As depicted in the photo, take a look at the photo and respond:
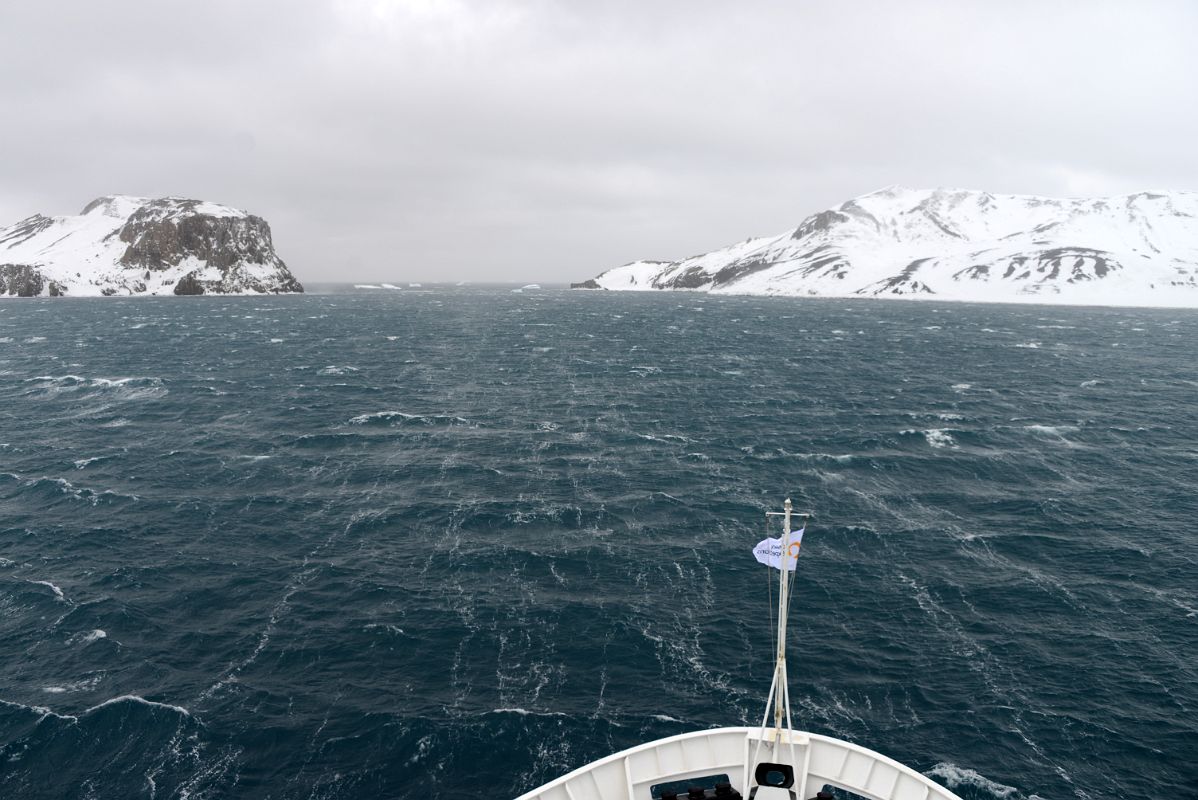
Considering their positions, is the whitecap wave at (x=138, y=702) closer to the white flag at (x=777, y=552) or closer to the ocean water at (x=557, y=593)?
A: the ocean water at (x=557, y=593)

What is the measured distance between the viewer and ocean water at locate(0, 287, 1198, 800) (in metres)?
38.0

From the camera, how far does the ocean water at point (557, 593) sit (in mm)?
37969

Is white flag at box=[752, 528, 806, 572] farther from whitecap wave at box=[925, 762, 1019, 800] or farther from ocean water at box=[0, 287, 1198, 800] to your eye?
whitecap wave at box=[925, 762, 1019, 800]

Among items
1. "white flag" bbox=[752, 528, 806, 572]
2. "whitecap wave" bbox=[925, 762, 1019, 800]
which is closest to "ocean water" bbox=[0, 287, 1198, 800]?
"whitecap wave" bbox=[925, 762, 1019, 800]

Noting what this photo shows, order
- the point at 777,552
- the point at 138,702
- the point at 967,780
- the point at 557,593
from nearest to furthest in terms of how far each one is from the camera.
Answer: the point at 777,552
the point at 967,780
the point at 138,702
the point at 557,593

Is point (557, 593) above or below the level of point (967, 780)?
above

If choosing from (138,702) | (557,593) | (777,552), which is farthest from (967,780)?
(138,702)

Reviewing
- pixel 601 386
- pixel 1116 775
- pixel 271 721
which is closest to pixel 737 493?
pixel 1116 775

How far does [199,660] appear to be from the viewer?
4500cm

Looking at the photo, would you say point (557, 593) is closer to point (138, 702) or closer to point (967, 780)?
point (138, 702)

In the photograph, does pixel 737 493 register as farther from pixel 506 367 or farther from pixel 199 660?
pixel 506 367

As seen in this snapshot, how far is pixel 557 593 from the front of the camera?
176ft

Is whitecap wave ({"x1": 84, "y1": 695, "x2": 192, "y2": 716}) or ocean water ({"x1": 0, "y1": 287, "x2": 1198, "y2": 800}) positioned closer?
ocean water ({"x1": 0, "y1": 287, "x2": 1198, "y2": 800})

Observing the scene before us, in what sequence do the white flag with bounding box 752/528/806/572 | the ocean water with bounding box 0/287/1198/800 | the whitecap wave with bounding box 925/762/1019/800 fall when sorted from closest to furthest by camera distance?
the white flag with bounding box 752/528/806/572
the whitecap wave with bounding box 925/762/1019/800
the ocean water with bounding box 0/287/1198/800
